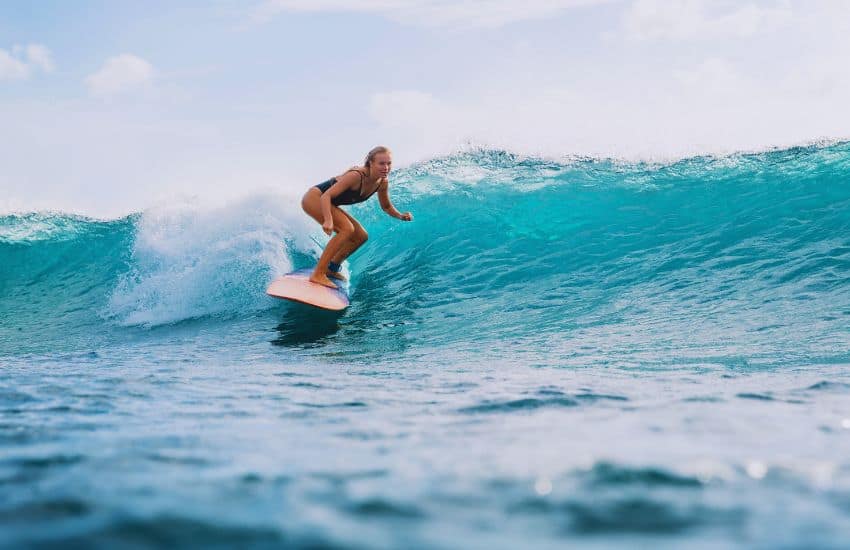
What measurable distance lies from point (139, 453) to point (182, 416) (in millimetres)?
892

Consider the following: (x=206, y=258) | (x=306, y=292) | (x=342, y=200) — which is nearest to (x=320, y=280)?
(x=306, y=292)

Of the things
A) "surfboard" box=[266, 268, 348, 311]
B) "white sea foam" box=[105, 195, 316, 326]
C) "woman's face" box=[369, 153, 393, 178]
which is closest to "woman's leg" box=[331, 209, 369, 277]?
"surfboard" box=[266, 268, 348, 311]

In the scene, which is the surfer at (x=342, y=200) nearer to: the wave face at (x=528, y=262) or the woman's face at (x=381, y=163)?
the woman's face at (x=381, y=163)

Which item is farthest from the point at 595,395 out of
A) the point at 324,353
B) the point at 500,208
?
the point at 500,208

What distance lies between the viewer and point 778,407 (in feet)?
12.5

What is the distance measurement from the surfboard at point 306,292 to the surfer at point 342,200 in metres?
0.14

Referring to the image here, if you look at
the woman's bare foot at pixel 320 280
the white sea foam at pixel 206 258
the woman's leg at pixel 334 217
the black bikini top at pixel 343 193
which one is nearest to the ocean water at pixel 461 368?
the white sea foam at pixel 206 258

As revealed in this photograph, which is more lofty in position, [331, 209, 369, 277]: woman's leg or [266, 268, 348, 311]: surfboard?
[331, 209, 369, 277]: woman's leg

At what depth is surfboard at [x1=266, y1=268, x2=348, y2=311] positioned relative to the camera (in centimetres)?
877

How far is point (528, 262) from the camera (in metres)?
11.2

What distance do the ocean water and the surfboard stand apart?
0.25 m

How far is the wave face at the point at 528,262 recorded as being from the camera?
26.2 ft

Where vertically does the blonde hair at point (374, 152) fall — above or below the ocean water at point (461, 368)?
above

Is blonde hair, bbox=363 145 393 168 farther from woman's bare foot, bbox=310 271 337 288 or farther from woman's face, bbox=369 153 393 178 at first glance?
woman's bare foot, bbox=310 271 337 288
